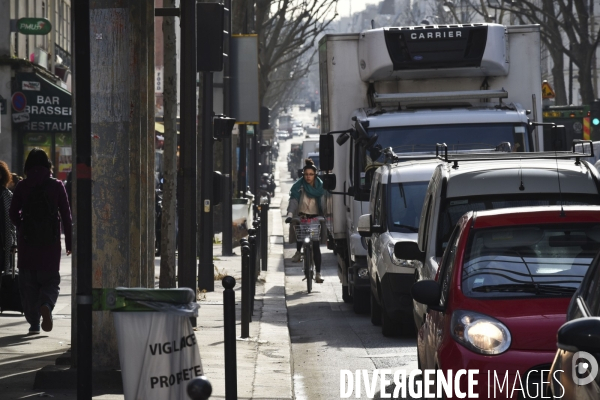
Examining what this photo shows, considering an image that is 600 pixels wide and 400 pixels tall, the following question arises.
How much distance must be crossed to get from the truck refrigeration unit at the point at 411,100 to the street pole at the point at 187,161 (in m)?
2.51

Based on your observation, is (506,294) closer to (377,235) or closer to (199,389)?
(199,389)

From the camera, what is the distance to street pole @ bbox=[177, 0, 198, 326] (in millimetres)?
13016

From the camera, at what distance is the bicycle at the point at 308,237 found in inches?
707

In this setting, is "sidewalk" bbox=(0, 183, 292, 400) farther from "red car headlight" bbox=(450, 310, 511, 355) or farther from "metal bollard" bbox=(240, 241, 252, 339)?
"red car headlight" bbox=(450, 310, 511, 355)

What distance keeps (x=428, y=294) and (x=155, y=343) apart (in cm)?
179

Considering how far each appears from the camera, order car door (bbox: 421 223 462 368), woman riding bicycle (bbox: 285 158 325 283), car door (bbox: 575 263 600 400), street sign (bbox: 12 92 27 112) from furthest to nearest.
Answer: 1. street sign (bbox: 12 92 27 112)
2. woman riding bicycle (bbox: 285 158 325 283)
3. car door (bbox: 421 223 462 368)
4. car door (bbox: 575 263 600 400)

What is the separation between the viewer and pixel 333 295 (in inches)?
709

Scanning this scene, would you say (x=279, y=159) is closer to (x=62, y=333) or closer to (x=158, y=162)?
(x=158, y=162)

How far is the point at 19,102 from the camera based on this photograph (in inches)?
1196

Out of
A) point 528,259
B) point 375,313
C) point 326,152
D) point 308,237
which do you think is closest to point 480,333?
point 528,259

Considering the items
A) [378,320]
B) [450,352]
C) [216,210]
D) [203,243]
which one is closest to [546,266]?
[450,352]

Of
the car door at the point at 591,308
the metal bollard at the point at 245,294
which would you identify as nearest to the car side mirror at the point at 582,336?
the car door at the point at 591,308

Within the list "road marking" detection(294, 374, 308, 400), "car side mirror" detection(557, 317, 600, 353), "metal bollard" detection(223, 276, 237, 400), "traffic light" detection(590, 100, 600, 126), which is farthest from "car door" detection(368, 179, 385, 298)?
"traffic light" detection(590, 100, 600, 126)

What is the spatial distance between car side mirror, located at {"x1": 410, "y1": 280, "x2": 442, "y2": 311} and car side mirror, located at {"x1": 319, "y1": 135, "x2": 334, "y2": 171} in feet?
28.7
